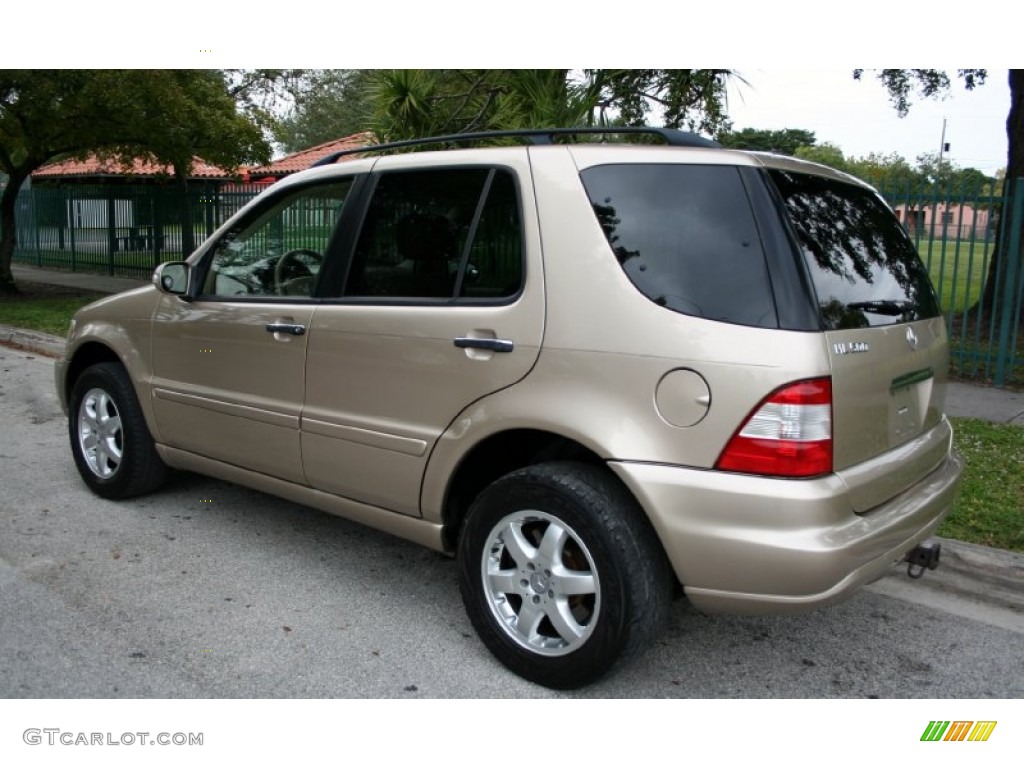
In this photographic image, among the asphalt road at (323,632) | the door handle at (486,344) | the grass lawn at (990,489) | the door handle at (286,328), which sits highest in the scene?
the door handle at (486,344)

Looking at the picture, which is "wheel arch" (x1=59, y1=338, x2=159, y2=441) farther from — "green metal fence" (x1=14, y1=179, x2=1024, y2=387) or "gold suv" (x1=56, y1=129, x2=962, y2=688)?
"green metal fence" (x1=14, y1=179, x2=1024, y2=387)

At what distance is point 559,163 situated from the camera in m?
3.23

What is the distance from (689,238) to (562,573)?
118cm

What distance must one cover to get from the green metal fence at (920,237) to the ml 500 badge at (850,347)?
4.93 meters

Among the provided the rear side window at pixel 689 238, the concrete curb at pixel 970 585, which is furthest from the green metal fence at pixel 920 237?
the rear side window at pixel 689 238

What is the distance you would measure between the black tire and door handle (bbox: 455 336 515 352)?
7.78ft

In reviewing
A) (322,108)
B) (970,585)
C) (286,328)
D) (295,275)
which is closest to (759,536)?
(970,585)

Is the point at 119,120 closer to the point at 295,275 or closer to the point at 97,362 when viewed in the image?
the point at 97,362

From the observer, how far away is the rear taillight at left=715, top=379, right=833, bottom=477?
106 inches

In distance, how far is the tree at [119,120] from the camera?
12398 millimetres

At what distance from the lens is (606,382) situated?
2953 millimetres

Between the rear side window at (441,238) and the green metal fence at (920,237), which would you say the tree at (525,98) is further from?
the rear side window at (441,238)

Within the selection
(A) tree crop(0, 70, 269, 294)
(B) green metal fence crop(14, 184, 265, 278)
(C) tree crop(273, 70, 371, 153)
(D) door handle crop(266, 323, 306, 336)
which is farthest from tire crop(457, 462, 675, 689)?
(C) tree crop(273, 70, 371, 153)

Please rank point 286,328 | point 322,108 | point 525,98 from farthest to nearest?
1. point 322,108
2. point 525,98
3. point 286,328
